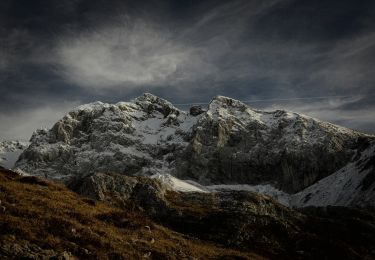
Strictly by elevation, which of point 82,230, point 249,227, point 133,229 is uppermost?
point 249,227

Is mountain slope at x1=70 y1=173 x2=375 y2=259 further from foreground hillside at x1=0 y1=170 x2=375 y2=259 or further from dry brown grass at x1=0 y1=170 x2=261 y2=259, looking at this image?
dry brown grass at x1=0 y1=170 x2=261 y2=259

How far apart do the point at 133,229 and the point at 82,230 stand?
21.7ft

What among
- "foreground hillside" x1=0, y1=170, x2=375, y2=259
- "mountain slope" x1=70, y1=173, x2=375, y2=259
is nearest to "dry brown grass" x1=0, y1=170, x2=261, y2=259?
"foreground hillside" x1=0, y1=170, x2=375, y2=259

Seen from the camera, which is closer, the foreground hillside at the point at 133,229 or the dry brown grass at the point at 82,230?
the dry brown grass at the point at 82,230

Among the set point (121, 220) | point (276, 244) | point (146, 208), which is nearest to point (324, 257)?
point (276, 244)

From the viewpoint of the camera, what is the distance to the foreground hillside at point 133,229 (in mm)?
24875

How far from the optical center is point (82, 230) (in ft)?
90.6

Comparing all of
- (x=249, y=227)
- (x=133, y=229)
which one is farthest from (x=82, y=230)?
(x=249, y=227)

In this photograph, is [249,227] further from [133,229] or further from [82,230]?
[82,230]

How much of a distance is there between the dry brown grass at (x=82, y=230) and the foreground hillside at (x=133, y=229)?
52 mm

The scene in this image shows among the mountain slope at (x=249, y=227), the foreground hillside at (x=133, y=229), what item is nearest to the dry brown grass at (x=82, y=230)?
the foreground hillside at (x=133, y=229)

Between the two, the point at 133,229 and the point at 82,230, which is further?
the point at 133,229

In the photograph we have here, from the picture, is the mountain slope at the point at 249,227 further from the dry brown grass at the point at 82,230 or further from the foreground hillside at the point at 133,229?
the dry brown grass at the point at 82,230

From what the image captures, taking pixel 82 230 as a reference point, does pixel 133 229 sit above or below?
above
